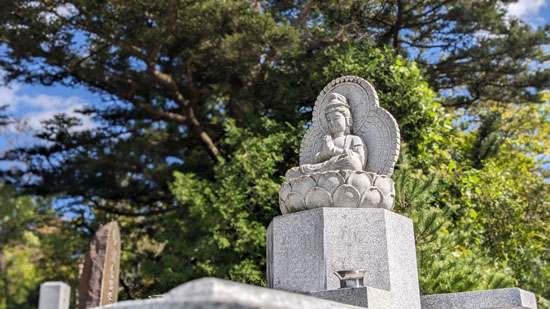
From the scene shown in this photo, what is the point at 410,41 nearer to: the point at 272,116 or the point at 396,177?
the point at 272,116

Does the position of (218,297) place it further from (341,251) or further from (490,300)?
(490,300)

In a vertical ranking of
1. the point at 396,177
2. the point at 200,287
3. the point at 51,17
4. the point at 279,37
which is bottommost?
the point at 200,287

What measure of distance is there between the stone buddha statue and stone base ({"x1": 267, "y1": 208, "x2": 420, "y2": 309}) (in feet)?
1.88

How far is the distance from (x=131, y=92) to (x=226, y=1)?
2.96m

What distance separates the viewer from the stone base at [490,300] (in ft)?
15.2

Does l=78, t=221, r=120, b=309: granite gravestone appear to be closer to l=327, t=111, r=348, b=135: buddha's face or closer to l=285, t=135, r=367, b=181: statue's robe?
l=285, t=135, r=367, b=181: statue's robe

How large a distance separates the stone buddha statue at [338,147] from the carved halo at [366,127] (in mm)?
91

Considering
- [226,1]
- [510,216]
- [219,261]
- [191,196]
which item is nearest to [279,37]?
[226,1]

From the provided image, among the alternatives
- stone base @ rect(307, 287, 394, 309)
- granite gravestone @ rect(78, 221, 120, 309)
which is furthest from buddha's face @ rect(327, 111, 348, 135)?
granite gravestone @ rect(78, 221, 120, 309)

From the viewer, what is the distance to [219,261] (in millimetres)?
9078

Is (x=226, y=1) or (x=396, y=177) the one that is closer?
(x=396, y=177)

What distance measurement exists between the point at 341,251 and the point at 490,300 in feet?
4.44

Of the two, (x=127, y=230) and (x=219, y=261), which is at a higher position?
(x=127, y=230)

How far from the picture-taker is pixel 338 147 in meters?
5.56
